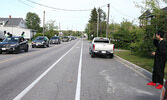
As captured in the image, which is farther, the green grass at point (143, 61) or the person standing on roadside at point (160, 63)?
the green grass at point (143, 61)

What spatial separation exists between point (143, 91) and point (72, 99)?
2.53m

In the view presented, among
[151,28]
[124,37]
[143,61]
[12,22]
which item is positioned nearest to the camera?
[143,61]

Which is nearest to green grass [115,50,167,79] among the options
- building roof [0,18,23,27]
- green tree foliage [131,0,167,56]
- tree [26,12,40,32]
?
green tree foliage [131,0,167,56]

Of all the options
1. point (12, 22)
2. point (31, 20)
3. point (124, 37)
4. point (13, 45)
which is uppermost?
point (31, 20)

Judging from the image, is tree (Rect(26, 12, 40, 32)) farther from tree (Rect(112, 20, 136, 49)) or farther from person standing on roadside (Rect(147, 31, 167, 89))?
person standing on roadside (Rect(147, 31, 167, 89))

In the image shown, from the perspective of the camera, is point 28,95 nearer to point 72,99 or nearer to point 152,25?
point 72,99

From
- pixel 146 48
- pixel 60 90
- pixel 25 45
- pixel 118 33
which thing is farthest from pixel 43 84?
pixel 118 33

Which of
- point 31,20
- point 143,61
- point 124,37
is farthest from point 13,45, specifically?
point 31,20

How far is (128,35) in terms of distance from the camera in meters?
26.2

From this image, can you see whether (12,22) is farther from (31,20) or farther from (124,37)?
(124,37)

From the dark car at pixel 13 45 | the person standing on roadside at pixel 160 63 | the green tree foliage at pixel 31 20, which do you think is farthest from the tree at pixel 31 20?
the person standing on roadside at pixel 160 63

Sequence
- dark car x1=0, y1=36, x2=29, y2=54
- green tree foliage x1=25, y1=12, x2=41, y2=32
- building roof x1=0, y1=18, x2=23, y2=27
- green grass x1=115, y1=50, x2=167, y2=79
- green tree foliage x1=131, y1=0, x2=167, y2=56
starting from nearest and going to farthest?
green grass x1=115, y1=50, x2=167, y2=79 < green tree foliage x1=131, y1=0, x2=167, y2=56 < dark car x1=0, y1=36, x2=29, y2=54 < building roof x1=0, y1=18, x2=23, y2=27 < green tree foliage x1=25, y1=12, x2=41, y2=32

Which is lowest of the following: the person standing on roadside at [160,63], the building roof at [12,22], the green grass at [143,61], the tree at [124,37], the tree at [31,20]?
the green grass at [143,61]

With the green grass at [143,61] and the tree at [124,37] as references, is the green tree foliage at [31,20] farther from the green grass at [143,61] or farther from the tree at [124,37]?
the green grass at [143,61]
